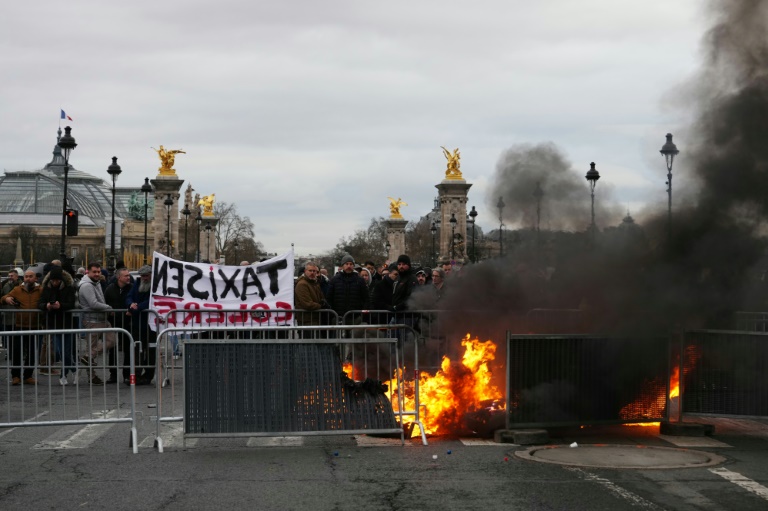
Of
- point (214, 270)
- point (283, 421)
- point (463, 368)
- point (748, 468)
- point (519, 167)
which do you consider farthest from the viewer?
point (214, 270)

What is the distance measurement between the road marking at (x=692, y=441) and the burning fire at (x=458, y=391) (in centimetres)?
156

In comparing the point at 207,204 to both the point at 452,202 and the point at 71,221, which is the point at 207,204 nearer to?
the point at 452,202

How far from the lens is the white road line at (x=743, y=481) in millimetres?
7493

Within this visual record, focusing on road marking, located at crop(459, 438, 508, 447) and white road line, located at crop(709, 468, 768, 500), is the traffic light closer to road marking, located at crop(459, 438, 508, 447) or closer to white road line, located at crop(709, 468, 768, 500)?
road marking, located at crop(459, 438, 508, 447)

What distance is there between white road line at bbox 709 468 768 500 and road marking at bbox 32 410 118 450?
5242mm

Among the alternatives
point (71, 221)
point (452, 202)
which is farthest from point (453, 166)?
point (71, 221)

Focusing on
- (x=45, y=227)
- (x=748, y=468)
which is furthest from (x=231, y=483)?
(x=45, y=227)

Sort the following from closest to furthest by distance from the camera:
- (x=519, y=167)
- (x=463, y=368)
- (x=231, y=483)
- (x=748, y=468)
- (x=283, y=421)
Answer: (x=231, y=483)
(x=748, y=468)
(x=283, y=421)
(x=463, y=368)
(x=519, y=167)

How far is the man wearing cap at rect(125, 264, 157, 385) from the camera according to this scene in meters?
14.8

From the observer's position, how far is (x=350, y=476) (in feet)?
26.6

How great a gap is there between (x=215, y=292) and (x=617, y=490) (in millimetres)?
8120

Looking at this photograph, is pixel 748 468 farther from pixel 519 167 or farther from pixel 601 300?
pixel 519 167

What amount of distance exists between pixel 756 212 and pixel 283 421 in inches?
187

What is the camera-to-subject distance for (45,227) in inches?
5842
